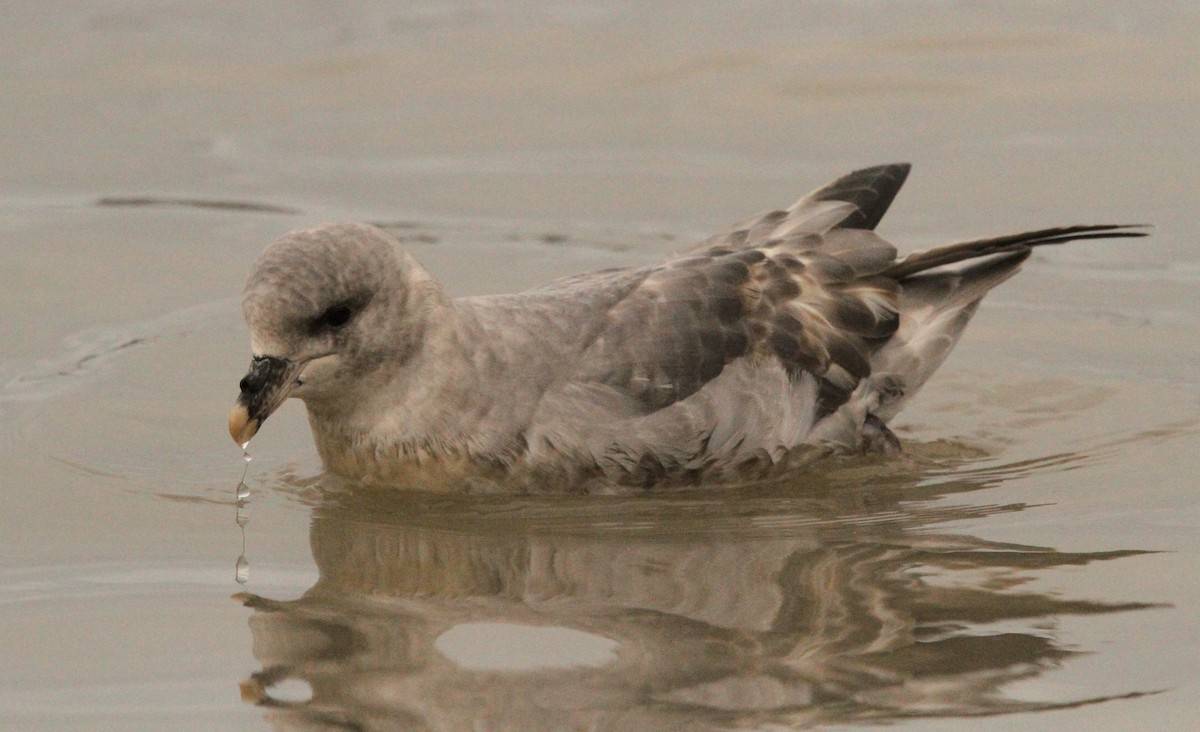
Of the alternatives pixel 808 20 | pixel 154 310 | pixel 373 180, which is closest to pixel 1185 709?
pixel 154 310

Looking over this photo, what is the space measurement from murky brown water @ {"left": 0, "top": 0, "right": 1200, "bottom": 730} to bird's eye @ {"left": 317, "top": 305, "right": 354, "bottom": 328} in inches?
28.3

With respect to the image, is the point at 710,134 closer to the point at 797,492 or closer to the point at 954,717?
the point at 797,492

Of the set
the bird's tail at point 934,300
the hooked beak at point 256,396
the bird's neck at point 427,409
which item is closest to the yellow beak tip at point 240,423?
the hooked beak at point 256,396

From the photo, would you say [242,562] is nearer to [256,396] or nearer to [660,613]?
[256,396]

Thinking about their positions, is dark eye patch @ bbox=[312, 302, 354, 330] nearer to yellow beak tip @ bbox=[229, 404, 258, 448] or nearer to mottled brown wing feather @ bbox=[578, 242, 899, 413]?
yellow beak tip @ bbox=[229, 404, 258, 448]

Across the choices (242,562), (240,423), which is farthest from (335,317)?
(242,562)

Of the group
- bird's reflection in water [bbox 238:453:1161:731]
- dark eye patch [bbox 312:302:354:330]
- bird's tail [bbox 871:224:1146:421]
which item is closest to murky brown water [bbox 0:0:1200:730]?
bird's reflection in water [bbox 238:453:1161:731]

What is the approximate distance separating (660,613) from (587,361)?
1.51 m

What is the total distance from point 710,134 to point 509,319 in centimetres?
473

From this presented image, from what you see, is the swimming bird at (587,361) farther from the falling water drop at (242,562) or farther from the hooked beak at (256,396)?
the falling water drop at (242,562)

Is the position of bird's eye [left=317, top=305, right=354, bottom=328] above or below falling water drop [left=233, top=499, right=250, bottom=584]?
above

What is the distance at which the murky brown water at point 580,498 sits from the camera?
582 cm

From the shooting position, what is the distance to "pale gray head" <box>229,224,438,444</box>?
691cm

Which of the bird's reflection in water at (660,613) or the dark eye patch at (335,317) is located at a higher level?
the dark eye patch at (335,317)
